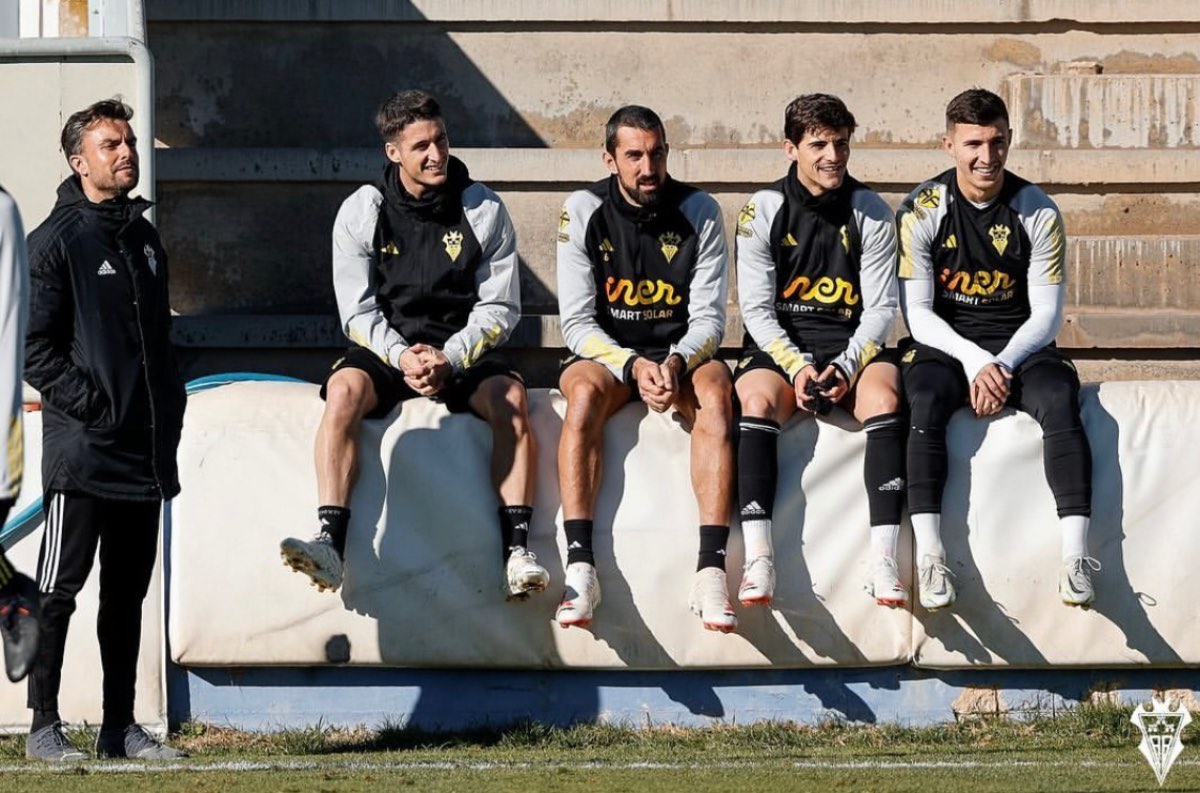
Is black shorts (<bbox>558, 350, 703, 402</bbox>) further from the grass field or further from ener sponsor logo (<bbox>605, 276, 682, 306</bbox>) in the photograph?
the grass field

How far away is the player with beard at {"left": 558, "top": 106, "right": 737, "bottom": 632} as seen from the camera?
6.36 m

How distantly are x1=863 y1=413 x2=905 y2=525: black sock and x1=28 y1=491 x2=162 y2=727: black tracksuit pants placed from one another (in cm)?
233

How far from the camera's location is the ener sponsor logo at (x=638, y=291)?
6.72 metres

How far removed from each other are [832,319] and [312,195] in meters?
3.14

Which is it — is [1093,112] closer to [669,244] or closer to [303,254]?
[669,244]

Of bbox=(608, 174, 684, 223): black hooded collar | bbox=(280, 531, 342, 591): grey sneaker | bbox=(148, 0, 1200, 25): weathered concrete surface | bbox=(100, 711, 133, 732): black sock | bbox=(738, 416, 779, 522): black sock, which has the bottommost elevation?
bbox=(100, 711, 133, 732): black sock

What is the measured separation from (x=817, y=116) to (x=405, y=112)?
1.42 metres

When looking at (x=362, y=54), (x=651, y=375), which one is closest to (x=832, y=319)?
(x=651, y=375)

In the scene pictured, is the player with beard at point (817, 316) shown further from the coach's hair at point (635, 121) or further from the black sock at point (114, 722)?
the black sock at point (114, 722)

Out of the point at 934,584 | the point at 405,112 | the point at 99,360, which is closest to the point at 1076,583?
the point at 934,584

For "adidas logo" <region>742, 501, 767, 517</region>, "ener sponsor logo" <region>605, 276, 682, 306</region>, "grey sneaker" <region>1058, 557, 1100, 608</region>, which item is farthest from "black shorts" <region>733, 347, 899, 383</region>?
"grey sneaker" <region>1058, 557, 1100, 608</region>

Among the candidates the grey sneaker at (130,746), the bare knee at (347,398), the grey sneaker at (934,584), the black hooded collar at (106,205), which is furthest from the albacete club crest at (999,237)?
the grey sneaker at (130,746)

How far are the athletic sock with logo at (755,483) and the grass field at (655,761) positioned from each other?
64 centimetres

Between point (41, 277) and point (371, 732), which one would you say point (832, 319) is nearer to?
point (371, 732)
